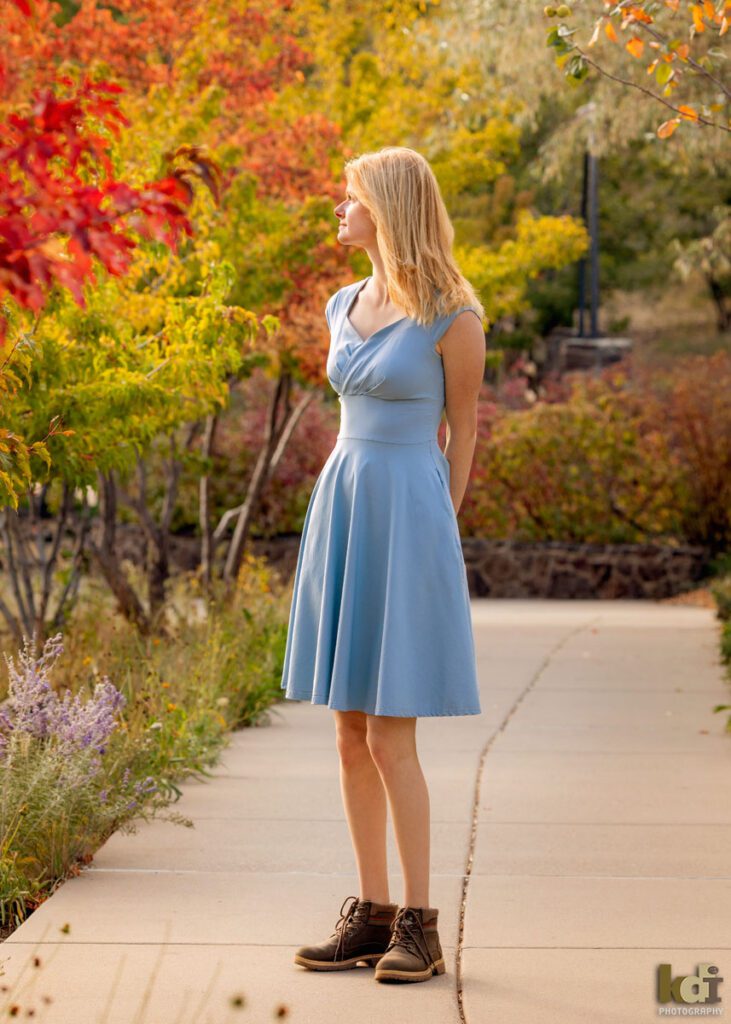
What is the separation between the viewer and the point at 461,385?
4.32 meters

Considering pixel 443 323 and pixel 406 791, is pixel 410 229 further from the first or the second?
pixel 406 791

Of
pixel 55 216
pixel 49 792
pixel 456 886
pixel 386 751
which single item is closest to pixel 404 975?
pixel 386 751

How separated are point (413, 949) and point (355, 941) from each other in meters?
0.22

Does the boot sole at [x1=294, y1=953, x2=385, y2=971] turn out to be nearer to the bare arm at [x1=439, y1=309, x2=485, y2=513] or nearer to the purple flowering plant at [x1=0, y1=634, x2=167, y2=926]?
the purple flowering plant at [x1=0, y1=634, x2=167, y2=926]

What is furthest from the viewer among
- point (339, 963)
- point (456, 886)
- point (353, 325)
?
point (456, 886)

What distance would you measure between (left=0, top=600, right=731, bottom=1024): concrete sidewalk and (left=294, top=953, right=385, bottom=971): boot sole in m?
0.03

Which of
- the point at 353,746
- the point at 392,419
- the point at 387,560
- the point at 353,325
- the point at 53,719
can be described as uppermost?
the point at 353,325

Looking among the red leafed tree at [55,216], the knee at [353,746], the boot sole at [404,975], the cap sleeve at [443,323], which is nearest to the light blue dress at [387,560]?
the cap sleeve at [443,323]

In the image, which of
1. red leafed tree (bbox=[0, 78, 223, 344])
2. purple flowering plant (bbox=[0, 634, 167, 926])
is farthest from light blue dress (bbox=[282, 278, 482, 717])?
red leafed tree (bbox=[0, 78, 223, 344])

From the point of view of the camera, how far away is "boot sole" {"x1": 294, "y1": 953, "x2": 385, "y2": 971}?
4.23 metres

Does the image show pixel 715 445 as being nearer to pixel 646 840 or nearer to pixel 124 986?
pixel 646 840

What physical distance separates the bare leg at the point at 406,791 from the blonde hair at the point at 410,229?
1.11 m

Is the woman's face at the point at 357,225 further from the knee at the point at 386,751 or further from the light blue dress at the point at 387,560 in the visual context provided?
the knee at the point at 386,751

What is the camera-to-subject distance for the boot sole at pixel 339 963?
13.9ft
